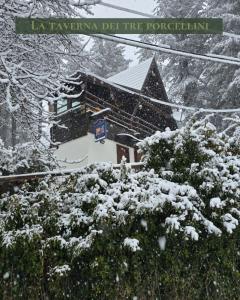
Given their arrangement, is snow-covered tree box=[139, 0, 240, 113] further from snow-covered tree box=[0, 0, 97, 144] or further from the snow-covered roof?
snow-covered tree box=[0, 0, 97, 144]

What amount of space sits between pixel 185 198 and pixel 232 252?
108 cm

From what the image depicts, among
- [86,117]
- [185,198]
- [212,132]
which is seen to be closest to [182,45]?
[86,117]

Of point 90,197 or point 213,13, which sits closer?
point 90,197

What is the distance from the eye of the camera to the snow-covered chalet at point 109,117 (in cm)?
2056

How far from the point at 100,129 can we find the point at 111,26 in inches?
472

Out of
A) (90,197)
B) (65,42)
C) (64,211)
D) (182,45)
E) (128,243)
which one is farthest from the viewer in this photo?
(182,45)

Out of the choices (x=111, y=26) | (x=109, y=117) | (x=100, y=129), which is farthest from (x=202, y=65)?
(x=111, y=26)

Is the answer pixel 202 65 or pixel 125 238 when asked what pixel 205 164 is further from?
pixel 202 65

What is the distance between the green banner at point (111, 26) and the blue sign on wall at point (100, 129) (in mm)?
10426

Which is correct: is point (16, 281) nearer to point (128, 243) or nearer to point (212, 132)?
point (128, 243)

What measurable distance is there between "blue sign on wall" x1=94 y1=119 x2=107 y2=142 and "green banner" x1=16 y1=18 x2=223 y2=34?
34.2 feet

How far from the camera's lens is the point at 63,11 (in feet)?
22.1

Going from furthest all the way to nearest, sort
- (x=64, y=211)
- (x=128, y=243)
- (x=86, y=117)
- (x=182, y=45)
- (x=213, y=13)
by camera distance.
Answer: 1. (x=182, y=45)
2. (x=213, y=13)
3. (x=86, y=117)
4. (x=64, y=211)
5. (x=128, y=243)

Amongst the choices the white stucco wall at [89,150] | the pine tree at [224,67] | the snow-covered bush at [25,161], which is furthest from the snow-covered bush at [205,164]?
the pine tree at [224,67]
